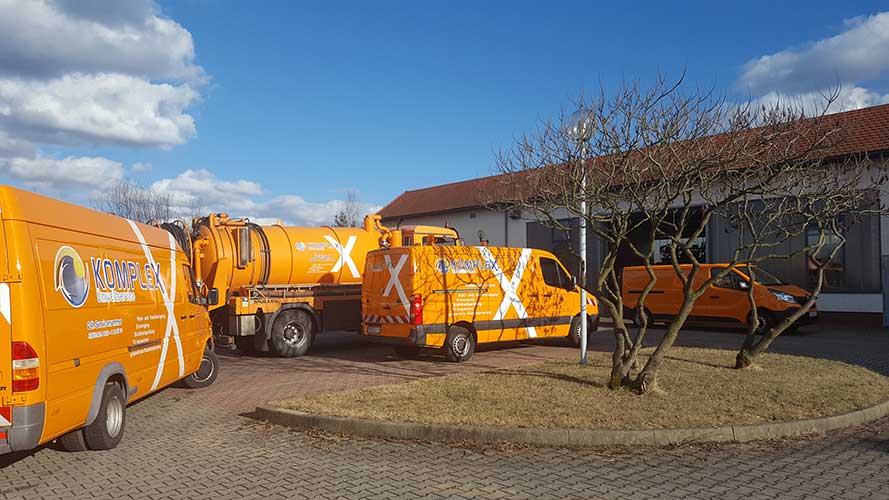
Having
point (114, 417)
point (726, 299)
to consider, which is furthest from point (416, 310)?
point (726, 299)

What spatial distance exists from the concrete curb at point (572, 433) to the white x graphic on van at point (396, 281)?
5.17 metres

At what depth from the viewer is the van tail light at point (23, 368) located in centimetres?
537

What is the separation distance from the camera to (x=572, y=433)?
22.3 feet

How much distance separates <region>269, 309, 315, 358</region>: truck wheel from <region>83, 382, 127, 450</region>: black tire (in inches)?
276

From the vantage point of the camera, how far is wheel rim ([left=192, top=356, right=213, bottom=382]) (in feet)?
35.1

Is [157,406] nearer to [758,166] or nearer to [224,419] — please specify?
[224,419]

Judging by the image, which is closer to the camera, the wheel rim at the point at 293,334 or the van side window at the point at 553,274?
the wheel rim at the point at 293,334

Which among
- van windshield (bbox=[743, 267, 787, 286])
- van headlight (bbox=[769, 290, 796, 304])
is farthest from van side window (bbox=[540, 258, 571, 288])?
van windshield (bbox=[743, 267, 787, 286])

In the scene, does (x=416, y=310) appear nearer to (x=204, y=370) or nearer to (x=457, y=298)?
(x=457, y=298)

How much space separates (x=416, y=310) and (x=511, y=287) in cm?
247

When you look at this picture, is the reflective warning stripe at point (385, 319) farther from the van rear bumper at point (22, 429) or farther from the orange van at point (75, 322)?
the van rear bumper at point (22, 429)

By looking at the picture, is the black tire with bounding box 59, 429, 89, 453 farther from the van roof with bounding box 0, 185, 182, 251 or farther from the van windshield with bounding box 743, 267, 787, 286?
the van windshield with bounding box 743, 267, 787, 286

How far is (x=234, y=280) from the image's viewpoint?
14367mm

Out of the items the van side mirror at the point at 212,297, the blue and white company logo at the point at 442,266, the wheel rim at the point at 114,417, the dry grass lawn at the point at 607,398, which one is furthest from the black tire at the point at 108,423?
the blue and white company logo at the point at 442,266
